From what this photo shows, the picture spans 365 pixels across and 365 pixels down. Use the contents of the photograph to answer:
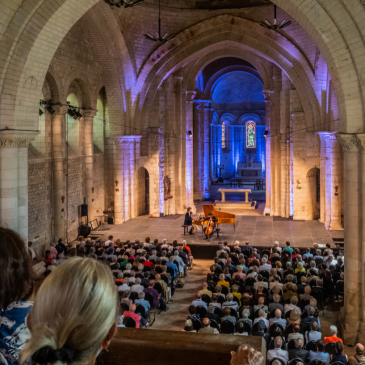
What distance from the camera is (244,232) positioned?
21812 millimetres

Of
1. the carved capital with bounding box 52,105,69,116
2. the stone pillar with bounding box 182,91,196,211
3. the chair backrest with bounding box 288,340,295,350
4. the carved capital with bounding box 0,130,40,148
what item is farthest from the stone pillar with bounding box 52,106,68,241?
the chair backrest with bounding box 288,340,295,350

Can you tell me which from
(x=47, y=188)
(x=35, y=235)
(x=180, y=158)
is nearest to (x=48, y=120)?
(x=47, y=188)

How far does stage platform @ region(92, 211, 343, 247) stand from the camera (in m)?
20.1

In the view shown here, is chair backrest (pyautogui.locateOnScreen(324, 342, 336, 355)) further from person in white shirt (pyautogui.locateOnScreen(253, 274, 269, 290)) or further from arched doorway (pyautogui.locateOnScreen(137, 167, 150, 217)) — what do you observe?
arched doorway (pyautogui.locateOnScreen(137, 167, 150, 217))

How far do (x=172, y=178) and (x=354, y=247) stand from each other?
17.8 metres

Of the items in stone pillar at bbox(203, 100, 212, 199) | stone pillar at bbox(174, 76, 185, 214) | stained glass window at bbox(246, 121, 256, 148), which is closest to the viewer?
stone pillar at bbox(174, 76, 185, 214)

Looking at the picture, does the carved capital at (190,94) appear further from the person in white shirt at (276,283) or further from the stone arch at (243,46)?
the person in white shirt at (276,283)

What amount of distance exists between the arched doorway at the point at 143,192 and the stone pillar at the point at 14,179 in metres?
14.0

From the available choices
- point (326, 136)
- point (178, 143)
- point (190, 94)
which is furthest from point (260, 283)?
point (190, 94)

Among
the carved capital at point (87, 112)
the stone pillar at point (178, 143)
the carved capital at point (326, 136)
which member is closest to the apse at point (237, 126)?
the stone pillar at point (178, 143)

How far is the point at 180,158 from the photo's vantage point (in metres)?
27.8

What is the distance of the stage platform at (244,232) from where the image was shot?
65.9 feet

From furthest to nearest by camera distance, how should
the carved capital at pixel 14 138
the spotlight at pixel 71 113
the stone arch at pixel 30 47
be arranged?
the spotlight at pixel 71 113, the carved capital at pixel 14 138, the stone arch at pixel 30 47

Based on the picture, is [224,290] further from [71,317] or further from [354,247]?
[71,317]
